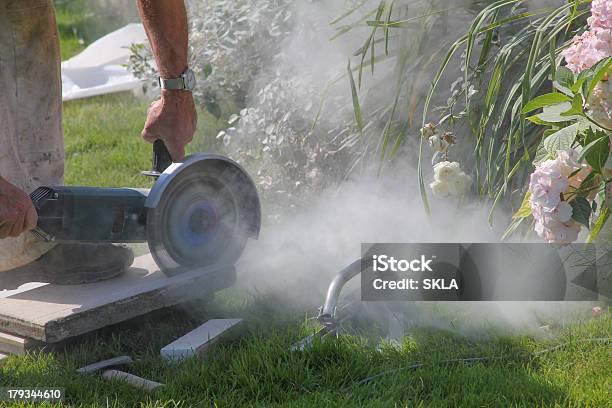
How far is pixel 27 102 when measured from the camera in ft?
9.89

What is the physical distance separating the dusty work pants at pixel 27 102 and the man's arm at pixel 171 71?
0.32m

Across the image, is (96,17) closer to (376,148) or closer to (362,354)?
(376,148)

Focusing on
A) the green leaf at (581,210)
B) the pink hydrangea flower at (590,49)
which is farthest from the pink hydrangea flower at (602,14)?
the green leaf at (581,210)

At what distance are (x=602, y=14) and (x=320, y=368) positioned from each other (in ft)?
3.76

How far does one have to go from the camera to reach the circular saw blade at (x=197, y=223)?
2.89 m

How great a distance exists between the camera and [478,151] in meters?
3.01

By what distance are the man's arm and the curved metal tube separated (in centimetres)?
66

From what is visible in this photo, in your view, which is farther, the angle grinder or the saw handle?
the saw handle

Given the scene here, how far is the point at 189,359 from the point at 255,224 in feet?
2.39

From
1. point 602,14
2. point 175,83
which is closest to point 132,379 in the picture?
point 175,83

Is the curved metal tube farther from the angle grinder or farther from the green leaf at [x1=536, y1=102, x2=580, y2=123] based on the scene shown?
the green leaf at [x1=536, y1=102, x2=580, y2=123]

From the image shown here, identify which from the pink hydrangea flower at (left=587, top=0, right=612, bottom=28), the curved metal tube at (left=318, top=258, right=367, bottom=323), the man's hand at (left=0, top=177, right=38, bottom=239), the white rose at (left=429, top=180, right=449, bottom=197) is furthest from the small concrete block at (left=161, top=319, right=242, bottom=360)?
the pink hydrangea flower at (left=587, top=0, right=612, bottom=28)

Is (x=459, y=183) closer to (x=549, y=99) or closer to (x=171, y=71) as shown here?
(x=549, y=99)

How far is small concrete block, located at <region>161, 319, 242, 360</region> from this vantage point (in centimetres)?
262
